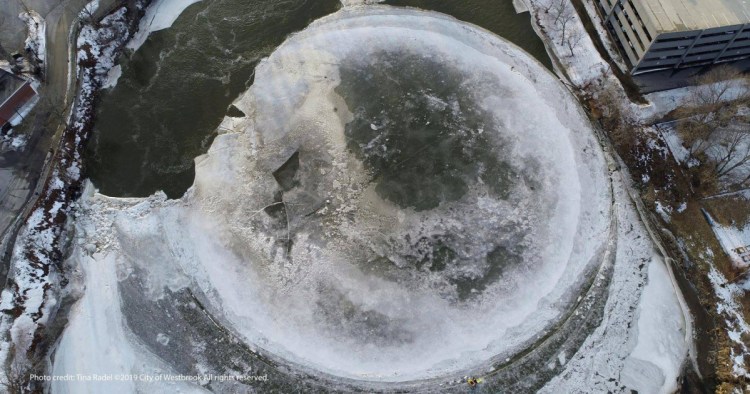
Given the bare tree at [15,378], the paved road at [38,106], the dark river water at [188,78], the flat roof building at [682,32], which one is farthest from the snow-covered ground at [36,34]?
the flat roof building at [682,32]

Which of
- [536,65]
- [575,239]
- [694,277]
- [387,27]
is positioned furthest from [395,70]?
[694,277]

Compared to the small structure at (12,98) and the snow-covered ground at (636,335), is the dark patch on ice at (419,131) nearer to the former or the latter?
the snow-covered ground at (636,335)

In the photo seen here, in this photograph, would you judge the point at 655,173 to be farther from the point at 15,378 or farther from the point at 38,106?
the point at 38,106

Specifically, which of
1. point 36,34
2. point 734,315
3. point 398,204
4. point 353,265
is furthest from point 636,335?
point 36,34

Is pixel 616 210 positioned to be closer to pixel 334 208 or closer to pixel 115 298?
pixel 334 208

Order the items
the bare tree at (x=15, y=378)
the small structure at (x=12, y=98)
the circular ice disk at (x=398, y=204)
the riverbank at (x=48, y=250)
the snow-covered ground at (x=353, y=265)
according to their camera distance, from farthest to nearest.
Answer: the small structure at (x=12, y=98) → the circular ice disk at (x=398, y=204) → the snow-covered ground at (x=353, y=265) → the riverbank at (x=48, y=250) → the bare tree at (x=15, y=378)

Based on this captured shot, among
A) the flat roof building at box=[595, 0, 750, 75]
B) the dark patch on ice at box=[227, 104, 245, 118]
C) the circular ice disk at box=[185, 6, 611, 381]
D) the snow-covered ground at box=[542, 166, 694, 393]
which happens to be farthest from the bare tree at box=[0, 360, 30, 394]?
the flat roof building at box=[595, 0, 750, 75]
